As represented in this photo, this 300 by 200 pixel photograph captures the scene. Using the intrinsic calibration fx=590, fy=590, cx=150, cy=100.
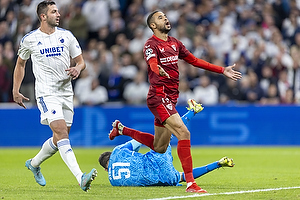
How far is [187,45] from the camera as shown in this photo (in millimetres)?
17953

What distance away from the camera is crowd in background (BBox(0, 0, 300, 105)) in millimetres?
16828

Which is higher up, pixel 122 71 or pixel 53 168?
pixel 122 71

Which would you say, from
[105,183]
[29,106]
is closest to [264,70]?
[29,106]

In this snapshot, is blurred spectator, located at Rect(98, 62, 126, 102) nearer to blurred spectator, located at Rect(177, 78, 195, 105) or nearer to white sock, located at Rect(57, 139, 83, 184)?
blurred spectator, located at Rect(177, 78, 195, 105)

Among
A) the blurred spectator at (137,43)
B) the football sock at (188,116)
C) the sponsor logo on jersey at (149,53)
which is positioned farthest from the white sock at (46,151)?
the blurred spectator at (137,43)

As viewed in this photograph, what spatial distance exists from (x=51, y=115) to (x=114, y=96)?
9.07m

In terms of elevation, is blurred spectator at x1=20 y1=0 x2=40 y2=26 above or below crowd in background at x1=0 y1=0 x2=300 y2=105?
above

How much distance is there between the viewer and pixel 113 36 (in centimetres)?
1883

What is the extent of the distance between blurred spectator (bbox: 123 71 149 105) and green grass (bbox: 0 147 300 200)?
6.94 feet

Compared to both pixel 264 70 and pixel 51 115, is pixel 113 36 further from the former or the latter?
pixel 51 115

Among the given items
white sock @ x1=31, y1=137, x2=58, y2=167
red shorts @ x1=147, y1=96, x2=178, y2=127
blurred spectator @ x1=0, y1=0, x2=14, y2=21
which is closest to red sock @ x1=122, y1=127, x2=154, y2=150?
red shorts @ x1=147, y1=96, x2=178, y2=127

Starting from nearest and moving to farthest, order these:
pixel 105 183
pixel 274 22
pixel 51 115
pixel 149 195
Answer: pixel 149 195, pixel 51 115, pixel 105 183, pixel 274 22

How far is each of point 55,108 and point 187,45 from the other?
34.5ft

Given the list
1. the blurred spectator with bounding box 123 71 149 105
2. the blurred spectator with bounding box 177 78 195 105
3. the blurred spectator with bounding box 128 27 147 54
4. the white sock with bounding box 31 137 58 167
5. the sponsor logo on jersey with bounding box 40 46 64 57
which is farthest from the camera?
the blurred spectator with bounding box 128 27 147 54
